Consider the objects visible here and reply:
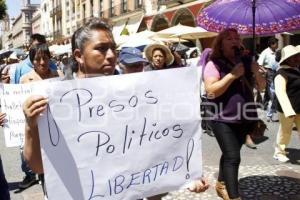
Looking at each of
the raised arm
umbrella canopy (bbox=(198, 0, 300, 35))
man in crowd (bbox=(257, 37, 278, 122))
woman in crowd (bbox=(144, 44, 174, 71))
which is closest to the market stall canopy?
man in crowd (bbox=(257, 37, 278, 122))

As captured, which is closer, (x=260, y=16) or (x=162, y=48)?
(x=260, y=16)

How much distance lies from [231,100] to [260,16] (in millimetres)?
1234

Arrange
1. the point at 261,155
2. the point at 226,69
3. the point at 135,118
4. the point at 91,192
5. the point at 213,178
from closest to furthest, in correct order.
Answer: the point at 91,192 → the point at 135,118 → the point at 226,69 → the point at 213,178 → the point at 261,155

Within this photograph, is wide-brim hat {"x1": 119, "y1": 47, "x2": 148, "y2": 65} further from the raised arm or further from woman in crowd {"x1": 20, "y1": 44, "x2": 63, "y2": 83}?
the raised arm

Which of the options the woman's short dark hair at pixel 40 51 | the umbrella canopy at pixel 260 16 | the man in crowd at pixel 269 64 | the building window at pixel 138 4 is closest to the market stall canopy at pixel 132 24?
the building window at pixel 138 4

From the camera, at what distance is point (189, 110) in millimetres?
2207

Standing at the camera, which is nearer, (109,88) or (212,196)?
(109,88)

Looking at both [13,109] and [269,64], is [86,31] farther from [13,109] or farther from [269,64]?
[269,64]

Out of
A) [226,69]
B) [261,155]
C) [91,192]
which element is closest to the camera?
[91,192]

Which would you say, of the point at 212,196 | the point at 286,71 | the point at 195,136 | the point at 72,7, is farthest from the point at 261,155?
the point at 72,7

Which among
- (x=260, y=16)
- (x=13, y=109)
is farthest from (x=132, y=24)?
(x=13, y=109)

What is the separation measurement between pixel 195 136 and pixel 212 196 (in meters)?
2.40

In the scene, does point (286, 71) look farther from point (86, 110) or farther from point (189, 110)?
point (86, 110)

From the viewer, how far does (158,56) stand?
210 inches
